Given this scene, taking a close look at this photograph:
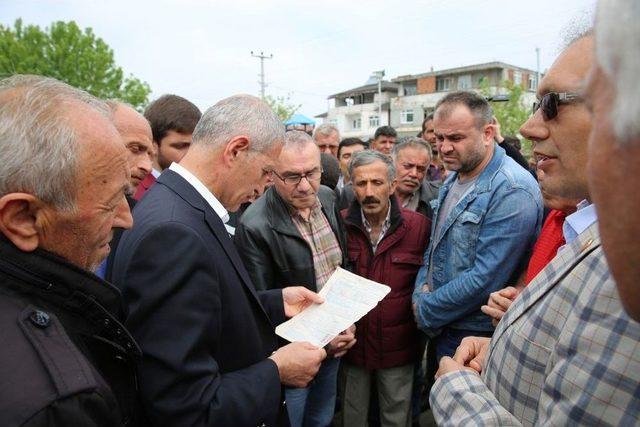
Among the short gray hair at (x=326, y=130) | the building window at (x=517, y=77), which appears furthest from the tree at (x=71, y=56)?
the building window at (x=517, y=77)

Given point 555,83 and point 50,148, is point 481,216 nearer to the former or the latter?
point 555,83

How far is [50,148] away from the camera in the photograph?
1100mm

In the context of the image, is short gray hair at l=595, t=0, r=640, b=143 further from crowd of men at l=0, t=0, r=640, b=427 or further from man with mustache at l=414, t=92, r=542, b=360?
man with mustache at l=414, t=92, r=542, b=360

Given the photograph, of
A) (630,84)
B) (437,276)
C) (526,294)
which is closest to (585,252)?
(526,294)

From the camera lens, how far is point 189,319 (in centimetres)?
147

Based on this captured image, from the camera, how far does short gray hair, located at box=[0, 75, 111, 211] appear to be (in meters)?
1.05

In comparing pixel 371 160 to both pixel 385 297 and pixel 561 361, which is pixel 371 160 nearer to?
pixel 385 297

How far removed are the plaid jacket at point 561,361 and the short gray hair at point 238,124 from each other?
1340 millimetres

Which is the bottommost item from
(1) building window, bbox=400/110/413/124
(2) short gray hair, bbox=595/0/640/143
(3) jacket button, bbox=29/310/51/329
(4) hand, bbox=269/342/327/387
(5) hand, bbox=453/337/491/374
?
(4) hand, bbox=269/342/327/387

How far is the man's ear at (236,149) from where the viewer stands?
1.97 metres

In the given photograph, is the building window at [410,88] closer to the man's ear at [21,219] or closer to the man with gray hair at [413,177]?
the man with gray hair at [413,177]

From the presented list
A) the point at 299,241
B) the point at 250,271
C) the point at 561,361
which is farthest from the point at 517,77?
the point at 561,361

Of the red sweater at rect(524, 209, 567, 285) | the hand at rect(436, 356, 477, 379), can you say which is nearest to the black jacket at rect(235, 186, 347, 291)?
the red sweater at rect(524, 209, 567, 285)

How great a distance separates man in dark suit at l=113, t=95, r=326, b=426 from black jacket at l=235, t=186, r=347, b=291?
0.97m
